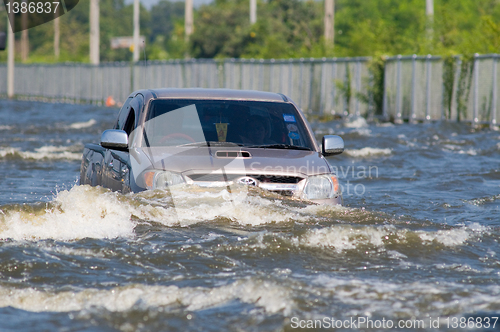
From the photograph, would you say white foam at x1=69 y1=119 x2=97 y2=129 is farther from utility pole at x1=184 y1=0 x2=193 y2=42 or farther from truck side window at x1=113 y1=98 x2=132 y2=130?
utility pole at x1=184 y1=0 x2=193 y2=42

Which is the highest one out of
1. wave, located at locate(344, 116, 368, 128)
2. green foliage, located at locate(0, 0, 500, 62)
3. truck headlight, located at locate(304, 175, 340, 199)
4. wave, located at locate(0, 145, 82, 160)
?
green foliage, located at locate(0, 0, 500, 62)

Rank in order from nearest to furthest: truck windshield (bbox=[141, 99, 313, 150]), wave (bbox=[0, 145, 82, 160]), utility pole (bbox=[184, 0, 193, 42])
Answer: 1. truck windshield (bbox=[141, 99, 313, 150])
2. wave (bbox=[0, 145, 82, 160])
3. utility pole (bbox=[184, 0, 193, 42])

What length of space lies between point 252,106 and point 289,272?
2.59 m

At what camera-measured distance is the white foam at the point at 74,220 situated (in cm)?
618

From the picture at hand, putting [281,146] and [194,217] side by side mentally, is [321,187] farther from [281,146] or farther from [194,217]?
[194,217]

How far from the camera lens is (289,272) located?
17.5 feet

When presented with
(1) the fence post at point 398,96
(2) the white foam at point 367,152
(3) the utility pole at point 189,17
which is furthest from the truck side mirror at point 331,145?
(3) the utility pole at point 189,17

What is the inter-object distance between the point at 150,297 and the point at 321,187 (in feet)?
7.68

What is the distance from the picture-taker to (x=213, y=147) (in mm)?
6922

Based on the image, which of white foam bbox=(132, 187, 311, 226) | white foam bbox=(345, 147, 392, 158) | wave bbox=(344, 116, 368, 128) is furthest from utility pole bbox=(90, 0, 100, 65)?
white foam bbox=(132, 187, 311, 226)

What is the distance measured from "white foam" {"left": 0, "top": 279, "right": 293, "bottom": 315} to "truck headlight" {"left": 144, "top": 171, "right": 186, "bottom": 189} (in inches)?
61.1

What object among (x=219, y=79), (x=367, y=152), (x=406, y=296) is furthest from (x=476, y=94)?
(x=406, y=296)

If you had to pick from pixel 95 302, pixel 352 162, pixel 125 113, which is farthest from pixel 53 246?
pixel 352 162

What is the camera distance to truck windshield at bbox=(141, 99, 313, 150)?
7164mm
